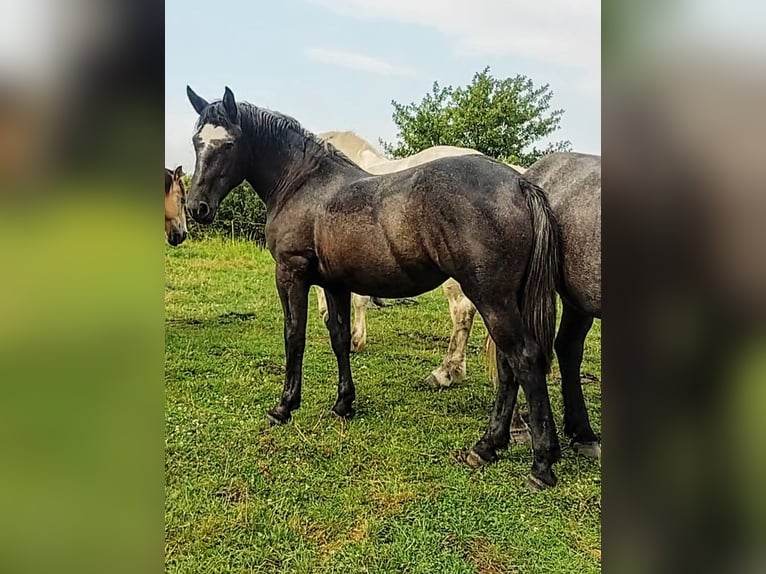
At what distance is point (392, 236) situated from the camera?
204cm

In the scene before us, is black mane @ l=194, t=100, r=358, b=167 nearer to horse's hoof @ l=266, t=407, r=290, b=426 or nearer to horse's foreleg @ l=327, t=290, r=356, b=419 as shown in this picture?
horse's foreleg @ l=327, t=290, r=356, b=419

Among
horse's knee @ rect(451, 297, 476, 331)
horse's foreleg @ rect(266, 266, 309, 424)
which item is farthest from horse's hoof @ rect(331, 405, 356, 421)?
horse's knee @ rect(451, 297, 476, 331)

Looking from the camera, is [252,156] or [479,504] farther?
[252,156]

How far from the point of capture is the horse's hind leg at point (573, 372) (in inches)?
Result: 85.9

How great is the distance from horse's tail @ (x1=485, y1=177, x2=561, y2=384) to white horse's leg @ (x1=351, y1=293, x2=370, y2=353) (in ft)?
4.39

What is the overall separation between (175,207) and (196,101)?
15.3 inches

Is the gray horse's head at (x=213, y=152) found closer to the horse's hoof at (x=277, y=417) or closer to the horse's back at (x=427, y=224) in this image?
the horse's back at (x=427, y=224)

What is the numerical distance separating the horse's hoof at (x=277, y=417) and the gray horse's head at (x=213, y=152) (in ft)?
2.58
